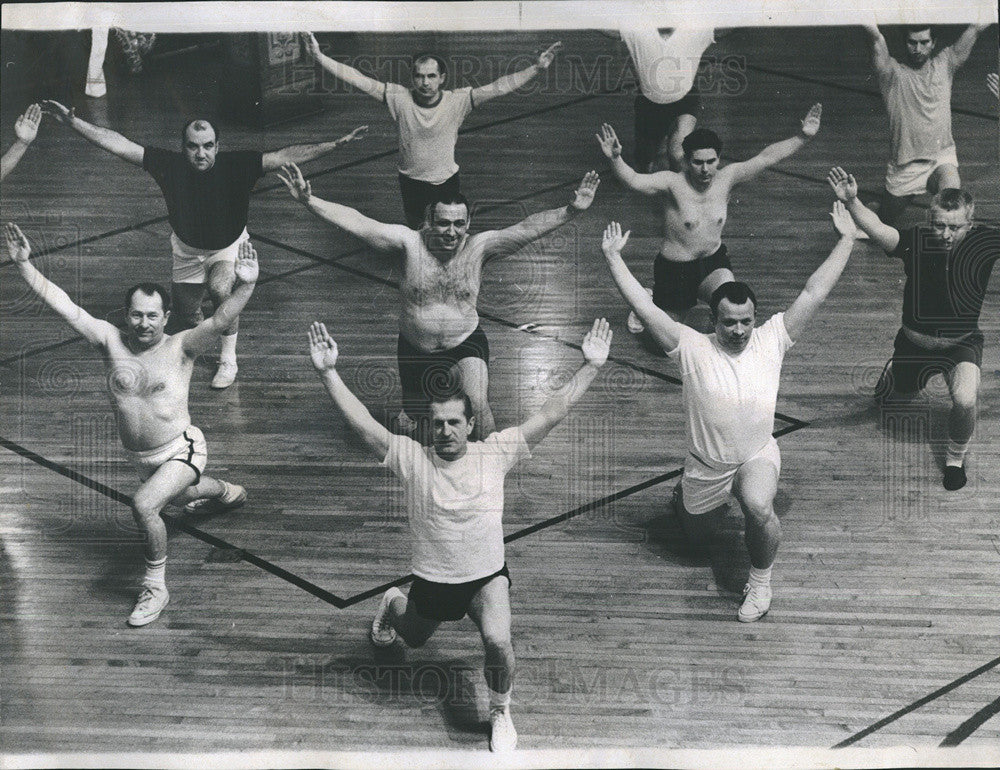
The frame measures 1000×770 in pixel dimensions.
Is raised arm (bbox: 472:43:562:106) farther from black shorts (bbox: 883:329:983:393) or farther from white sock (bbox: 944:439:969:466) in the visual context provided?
white sock (bbox: 944:439:969:466)

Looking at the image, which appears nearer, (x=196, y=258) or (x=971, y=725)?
(x=971, y=725)

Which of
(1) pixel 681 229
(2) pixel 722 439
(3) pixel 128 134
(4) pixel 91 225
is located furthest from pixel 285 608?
(3) pixel 128 134

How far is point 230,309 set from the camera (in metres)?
6.57

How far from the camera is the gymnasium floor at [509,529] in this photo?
20.2ft

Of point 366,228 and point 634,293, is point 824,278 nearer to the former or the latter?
point 634,293

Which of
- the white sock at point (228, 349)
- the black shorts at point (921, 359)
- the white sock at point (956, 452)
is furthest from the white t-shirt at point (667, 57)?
the white sock at point (956, 452)

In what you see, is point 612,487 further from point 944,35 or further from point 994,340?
point 944,35

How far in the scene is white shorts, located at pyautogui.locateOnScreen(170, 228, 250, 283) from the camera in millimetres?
8500

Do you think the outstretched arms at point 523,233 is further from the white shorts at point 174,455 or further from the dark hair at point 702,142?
the white shorts at point 174,455

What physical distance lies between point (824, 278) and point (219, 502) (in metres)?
3.13

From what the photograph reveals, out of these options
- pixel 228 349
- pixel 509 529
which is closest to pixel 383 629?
pixel 509 529

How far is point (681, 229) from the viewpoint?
28.6 feet

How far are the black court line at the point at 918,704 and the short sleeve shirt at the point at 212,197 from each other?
14.6 feet

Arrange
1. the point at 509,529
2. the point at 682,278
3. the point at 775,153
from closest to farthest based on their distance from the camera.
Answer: the point at 509,529
the point at 775,153
the point at 682,278
